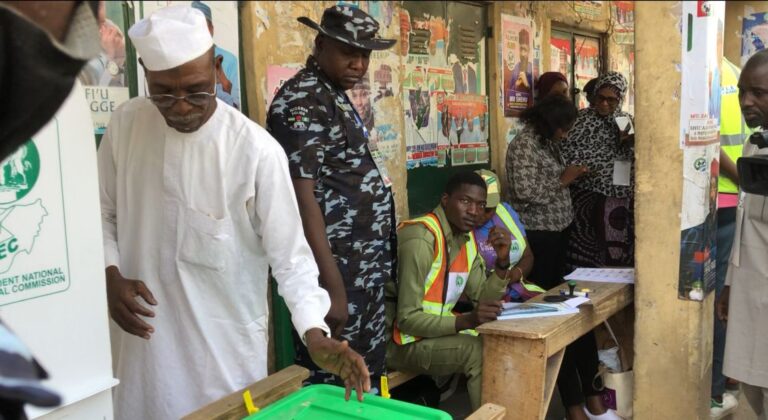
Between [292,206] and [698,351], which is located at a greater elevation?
[292,206]

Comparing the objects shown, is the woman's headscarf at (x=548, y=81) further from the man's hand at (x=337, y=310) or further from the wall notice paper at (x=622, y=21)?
the man's hand at (x=337, y=310)

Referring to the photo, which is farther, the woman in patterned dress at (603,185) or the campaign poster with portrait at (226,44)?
the woman in patterned dress at (603,185)

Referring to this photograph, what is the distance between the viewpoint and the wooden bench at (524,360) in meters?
2.44

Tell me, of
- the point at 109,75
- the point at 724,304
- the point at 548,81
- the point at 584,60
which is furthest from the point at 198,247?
the point at 584,60

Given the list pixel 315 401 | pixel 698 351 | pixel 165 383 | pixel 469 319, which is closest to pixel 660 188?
pixel 698 351

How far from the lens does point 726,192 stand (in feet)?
10.9

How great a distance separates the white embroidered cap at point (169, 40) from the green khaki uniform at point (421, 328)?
4.79ft

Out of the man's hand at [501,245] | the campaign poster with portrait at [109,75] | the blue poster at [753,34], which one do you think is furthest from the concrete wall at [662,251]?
the blue poster at [753,34]

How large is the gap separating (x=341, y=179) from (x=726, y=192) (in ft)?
7.10

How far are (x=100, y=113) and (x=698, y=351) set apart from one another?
8.61 ft

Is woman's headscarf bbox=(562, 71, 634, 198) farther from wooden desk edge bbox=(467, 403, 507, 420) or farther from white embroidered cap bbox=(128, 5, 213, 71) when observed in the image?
white embroidered cap bbox=(128, 5, 213, 71)

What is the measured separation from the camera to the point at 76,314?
53.8 inches

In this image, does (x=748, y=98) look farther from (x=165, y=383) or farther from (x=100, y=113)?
(x=100, y=113)

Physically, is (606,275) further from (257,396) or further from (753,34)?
(753,34)
